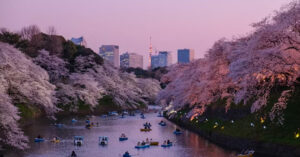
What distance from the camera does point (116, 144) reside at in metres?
44.8

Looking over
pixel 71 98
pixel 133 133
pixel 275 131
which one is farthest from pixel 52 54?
pixel 275 131

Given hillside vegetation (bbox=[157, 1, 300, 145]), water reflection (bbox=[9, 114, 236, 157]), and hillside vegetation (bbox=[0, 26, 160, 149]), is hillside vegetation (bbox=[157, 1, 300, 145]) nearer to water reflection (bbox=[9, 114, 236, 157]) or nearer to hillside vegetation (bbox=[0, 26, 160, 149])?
water reflection (bbox=[9, 114, 236, 157])

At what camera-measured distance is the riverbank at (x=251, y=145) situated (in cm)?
3129

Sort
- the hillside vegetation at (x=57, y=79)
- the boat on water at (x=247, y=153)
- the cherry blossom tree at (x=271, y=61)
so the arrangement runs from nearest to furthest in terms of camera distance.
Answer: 1. the cherry blossom tree at (x=271, y=61)
2. the boat on water at (x=247, y=153)
3. the hillside vegetation at (x=57, y=79)

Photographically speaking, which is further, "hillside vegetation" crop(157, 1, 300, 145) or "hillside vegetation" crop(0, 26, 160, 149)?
"hillside vegetation" crop(0, 26, 160, 149)

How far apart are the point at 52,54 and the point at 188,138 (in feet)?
165

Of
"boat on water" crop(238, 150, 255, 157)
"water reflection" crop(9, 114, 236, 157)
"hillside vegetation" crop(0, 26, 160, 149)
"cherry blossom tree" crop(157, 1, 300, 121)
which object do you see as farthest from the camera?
"hillside vegetation" crop(0, 26, 160, 149)

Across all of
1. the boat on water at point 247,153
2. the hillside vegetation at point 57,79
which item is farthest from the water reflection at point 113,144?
the hillside vegetation at point 57,79

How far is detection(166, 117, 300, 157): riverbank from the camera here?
31292 millimetres

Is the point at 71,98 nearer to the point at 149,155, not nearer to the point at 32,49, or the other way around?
the point at 32,49

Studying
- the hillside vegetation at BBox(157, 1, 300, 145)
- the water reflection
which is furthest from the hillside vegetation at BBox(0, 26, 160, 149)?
the hillside vegetation at BBox(157, 1, 300, 145)

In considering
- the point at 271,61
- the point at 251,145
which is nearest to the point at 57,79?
the point at 251,145

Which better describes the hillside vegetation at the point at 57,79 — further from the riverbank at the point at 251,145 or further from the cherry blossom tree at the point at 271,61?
the cherry blossom tree at the point at 271,61


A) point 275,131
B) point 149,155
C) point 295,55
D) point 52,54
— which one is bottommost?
point 149,155
